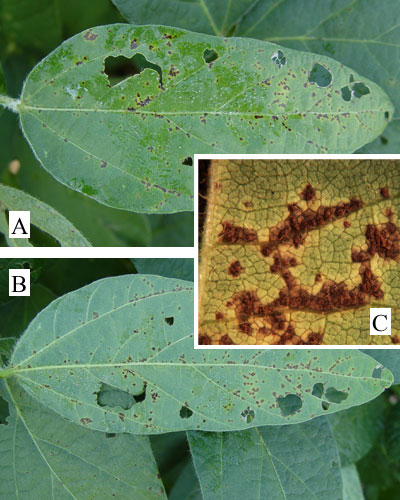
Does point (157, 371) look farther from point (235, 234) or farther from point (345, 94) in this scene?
point (345, 94)

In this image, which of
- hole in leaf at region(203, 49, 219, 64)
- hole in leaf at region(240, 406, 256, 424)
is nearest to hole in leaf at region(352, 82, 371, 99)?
hole in leaf at region(203, 49, 219, 64)

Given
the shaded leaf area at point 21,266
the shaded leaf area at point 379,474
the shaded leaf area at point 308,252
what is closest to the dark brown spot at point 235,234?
the shaded leaf area at point 308,252

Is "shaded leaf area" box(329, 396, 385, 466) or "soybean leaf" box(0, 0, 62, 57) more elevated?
"soybean leaf" box(0, 0, 62, 57)

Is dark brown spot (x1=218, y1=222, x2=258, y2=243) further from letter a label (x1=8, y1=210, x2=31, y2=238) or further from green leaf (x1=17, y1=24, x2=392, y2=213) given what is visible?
letter a label (x1=8, y1=210, x2=31, y2=238)

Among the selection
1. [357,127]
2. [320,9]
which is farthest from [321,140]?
[320,9]

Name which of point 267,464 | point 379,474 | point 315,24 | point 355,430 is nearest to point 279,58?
point 315,24
